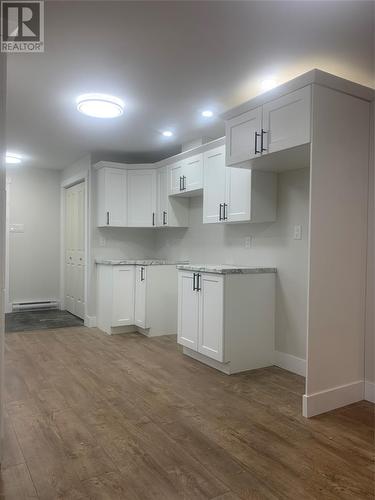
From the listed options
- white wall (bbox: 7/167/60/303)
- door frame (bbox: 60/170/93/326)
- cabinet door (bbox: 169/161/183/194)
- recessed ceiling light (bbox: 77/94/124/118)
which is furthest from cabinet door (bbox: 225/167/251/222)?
white wall (bbox: 7/167/60/303)

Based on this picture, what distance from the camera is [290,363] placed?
350 cm

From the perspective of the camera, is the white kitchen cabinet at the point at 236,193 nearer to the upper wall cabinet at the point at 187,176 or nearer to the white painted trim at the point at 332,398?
the upper wall cabinet at the point at 187,176

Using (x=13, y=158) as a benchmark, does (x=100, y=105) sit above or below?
below

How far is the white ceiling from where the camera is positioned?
2.06 m

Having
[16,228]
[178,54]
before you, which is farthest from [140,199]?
[178,54]

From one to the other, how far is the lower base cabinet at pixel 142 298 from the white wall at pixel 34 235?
7.54 ft

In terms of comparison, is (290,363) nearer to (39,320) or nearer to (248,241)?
(248,241)

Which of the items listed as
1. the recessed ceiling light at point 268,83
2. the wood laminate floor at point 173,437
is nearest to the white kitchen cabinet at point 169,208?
the wood laminate floor at point 173,437

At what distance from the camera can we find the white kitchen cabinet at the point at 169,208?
495 cm

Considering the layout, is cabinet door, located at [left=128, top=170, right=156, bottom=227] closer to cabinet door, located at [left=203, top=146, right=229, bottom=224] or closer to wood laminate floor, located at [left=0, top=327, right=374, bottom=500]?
cabinet door, located at [left=203, top=146, right=229, bottom=224]

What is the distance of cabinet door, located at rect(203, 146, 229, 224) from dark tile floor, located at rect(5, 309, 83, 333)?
271cm

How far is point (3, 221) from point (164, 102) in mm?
1959

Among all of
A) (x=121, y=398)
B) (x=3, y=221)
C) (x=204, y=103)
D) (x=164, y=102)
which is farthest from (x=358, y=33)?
(x=121, y=398)

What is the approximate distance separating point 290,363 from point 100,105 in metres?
2.86
